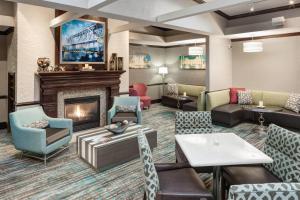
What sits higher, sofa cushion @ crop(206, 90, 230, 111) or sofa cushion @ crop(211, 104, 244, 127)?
sofa cushion @ crop(206, 90, 230, 111)

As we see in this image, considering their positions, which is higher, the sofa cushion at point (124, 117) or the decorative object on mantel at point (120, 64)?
the decorative object on mantel at point (120, 64)

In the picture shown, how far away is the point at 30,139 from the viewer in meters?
3.56

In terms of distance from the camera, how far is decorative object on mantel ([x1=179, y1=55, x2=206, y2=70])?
8688 mm

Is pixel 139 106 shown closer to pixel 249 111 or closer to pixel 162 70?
pixel 249 111

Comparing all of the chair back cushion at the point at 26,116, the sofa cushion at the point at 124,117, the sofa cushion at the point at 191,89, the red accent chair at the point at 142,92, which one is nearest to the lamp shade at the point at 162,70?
the sofa cushion at the point at 191,89

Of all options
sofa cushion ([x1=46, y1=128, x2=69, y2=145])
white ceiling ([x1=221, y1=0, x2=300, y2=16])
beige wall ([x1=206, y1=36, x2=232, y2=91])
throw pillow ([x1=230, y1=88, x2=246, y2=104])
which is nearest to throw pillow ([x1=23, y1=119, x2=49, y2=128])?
sofa cushion ([x1=46, y1=128, x2=69, y2=145])

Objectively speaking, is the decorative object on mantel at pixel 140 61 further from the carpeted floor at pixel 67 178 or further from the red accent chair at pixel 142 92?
the carpeted floor at pixel 67 178

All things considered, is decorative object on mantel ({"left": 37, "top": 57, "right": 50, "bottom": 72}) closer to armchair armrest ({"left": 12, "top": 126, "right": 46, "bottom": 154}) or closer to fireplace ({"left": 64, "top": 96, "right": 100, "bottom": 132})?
fireplace ({"left": 64, "top": 96, "right": 100, "bottom": 132})

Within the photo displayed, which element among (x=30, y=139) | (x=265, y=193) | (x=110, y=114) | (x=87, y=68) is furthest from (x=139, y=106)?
(x=265, y=193)

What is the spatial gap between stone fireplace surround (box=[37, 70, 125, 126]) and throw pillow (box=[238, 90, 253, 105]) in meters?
3.78

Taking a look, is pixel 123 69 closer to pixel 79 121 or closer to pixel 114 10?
pixel 79 121

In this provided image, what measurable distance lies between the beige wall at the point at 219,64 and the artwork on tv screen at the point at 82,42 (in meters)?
3.23

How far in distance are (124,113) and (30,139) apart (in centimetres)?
238

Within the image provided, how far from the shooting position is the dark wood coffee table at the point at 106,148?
3283mm
